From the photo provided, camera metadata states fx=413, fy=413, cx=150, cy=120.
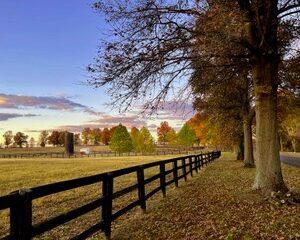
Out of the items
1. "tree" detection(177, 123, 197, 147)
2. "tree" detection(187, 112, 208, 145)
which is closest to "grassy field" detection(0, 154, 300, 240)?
"tree" detection(187, 112, 208, 145)

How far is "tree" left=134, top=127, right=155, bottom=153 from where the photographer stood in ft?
→ 429

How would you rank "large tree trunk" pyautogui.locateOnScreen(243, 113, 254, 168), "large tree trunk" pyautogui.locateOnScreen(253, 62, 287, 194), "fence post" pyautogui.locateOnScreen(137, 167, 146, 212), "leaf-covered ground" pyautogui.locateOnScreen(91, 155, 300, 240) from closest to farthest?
"leaf-covered ground" pyautogui.locateOnScreen(91, 155, 300, 240) < "fence post" pyautogui.locateOnScreen(137, 167, 146, 212) < "large tree trunk" pyautogui.locateOnScreen(253, 62, 287, 194) < "large tree trunk" pyautogui.locateOnScreen(243, 113, 254, 168)

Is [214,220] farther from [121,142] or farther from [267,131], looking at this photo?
[121,142]

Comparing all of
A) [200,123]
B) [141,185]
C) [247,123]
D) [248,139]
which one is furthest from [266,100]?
[200,123]

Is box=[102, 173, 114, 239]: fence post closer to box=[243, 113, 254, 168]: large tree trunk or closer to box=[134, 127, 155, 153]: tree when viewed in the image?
box=[243, 113, 254, 168]: large tree trunk

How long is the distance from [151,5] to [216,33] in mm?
2450

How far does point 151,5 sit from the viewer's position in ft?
42.3

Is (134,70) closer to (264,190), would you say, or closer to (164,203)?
(164,203)

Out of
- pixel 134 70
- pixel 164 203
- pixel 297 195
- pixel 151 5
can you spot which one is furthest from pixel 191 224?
pixel 151 5

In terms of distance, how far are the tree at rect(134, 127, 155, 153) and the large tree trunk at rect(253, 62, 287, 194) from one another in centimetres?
11725

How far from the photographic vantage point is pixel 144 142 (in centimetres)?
13162

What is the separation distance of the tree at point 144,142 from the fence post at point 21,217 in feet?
409

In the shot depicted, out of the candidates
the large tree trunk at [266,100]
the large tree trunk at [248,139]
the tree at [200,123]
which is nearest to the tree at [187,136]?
the tree at [200,123]

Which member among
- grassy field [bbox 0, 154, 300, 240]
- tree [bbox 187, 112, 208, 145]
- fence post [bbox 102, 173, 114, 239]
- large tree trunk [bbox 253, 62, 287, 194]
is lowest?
grassy field [bbox 0, 154, 300, 240]
